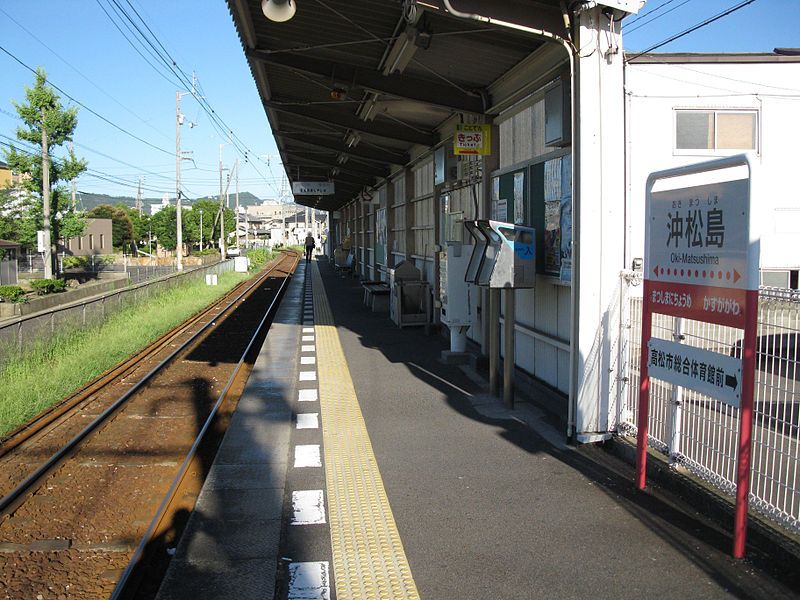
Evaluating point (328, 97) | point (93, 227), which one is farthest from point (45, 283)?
point (93, 227)

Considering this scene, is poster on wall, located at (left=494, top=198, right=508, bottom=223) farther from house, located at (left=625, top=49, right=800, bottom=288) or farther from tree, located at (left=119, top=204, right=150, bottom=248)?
tree, located at (left=119, top=204, right=150, bottom=248)

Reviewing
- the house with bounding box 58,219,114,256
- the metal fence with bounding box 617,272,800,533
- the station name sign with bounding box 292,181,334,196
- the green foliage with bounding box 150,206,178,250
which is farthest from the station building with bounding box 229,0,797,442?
the green foliage with bounding box 150,206,178,250

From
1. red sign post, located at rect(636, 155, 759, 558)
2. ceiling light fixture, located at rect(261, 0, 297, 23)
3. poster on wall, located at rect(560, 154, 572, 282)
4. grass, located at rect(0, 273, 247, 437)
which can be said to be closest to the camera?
red sign post, located at rect(636, 155, 759, 558)

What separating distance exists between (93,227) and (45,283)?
3711 cm

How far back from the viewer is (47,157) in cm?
3219

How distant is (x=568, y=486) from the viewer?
5305 mm

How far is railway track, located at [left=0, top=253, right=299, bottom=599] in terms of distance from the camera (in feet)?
14.1

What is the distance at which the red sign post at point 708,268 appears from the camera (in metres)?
3.80

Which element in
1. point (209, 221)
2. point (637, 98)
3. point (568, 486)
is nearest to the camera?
point (568, 486)

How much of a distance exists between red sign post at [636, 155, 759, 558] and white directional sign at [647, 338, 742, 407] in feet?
0.27

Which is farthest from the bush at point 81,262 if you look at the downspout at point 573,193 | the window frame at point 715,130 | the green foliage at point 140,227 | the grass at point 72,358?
the downspout at point 573,193

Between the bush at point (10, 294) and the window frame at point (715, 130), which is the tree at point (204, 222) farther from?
the window frame at point (715, 130)

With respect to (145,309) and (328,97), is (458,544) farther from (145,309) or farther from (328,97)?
(145,309)

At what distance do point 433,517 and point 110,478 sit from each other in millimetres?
3032
